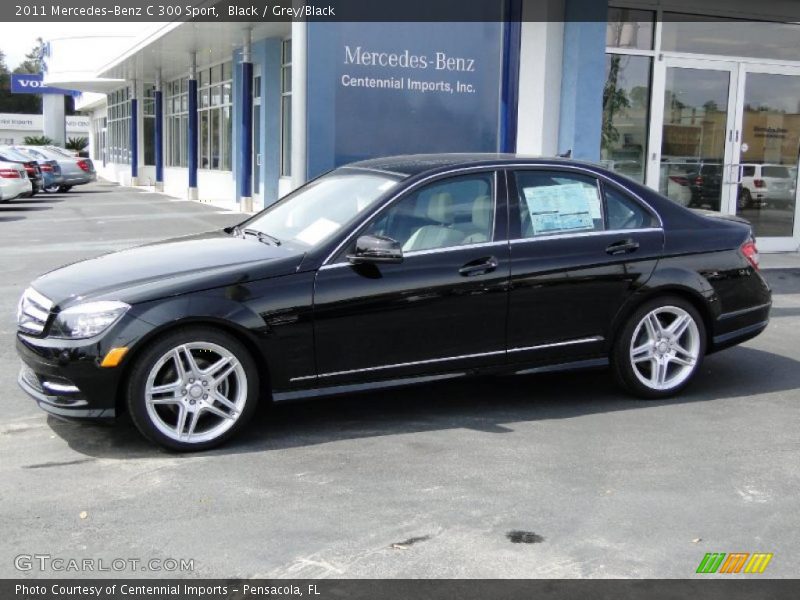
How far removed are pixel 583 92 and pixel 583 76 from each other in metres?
0.20

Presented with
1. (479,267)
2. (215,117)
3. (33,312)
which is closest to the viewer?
(33,312)

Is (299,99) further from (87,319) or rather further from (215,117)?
(215,117)

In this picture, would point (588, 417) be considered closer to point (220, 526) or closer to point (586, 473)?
point (586, 473)

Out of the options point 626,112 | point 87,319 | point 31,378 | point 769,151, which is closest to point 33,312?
point 31,378

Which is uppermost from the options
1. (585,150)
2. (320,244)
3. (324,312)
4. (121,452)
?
(585,150)

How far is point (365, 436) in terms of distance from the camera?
5.37 meters

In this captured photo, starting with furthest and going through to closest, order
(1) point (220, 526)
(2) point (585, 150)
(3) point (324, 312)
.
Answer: (2) point (585, 150) < (3) point (324, 312) < (1) point (220, 526)

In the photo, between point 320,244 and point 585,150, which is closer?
point 320,244

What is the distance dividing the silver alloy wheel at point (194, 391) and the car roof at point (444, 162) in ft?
5.52

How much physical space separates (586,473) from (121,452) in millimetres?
2561

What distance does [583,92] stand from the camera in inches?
447

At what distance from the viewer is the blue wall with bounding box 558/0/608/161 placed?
11305 mm

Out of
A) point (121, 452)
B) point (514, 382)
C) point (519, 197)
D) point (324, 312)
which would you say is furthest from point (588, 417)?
point (121, 452)

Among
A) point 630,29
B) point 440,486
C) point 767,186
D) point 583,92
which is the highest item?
point 630,29
